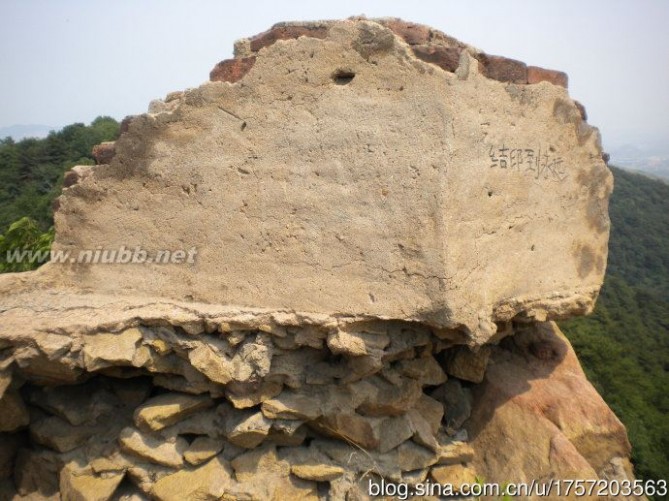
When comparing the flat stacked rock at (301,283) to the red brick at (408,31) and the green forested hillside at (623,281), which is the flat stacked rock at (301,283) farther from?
the green forested hillside at (623,281)

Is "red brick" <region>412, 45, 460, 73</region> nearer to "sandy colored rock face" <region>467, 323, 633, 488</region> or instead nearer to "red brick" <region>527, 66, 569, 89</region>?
"red brick" <region>527, 66, 569, 89</region>

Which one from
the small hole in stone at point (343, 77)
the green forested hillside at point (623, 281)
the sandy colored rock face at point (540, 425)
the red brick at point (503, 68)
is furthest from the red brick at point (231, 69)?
the green forested hillside at point (623, 281)

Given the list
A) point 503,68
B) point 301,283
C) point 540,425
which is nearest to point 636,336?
point 540,425

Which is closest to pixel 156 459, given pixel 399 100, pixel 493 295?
pixel 493 295

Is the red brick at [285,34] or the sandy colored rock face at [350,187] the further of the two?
the red brick at [285,34]

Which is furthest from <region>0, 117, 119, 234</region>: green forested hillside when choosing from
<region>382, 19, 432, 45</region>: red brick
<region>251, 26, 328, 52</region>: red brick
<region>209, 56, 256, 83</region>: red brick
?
<region>382, 19, 432, 45</region>: red brick

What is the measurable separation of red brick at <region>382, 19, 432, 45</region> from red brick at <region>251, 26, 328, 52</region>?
1.05 ft

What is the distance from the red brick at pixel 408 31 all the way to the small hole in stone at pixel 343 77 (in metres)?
0.29

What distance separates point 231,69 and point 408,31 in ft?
2.97

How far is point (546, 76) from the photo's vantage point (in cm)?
245

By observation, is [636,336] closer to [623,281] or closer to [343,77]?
[623,281]

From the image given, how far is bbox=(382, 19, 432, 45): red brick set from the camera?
2.12 meters

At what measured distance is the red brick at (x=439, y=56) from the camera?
2.04m

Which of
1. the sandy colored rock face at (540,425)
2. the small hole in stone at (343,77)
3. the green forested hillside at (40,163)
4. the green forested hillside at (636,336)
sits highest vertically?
the small hole in stone at (343,77)
